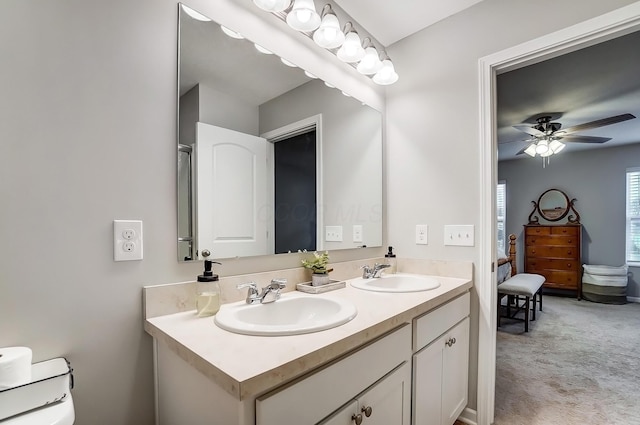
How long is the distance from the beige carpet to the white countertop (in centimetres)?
136

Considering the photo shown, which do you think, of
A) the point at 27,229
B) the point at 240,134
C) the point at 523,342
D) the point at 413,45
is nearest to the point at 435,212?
the point at 413,45

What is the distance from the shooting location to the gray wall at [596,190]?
15.3ft

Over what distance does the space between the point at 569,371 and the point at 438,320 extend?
1.86 meters

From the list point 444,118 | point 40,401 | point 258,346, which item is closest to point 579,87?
point 444,118

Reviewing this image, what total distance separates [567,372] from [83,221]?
320 cm

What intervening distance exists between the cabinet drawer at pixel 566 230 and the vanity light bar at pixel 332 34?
4.60 meters

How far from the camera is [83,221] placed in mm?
886

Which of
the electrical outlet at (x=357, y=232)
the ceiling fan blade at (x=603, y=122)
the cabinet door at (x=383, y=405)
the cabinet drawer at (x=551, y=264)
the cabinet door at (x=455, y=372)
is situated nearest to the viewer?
the cabinet door at (x=383, y=405)

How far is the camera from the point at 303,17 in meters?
1.38

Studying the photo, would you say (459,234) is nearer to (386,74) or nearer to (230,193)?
(386,74)

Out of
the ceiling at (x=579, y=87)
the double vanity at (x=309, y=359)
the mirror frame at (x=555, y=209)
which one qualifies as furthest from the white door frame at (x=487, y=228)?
the mirror frame at (x=555, y=209)

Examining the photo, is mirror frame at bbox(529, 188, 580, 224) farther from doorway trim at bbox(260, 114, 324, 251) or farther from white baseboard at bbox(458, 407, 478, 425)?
doorway trim at bbox(260, 114, 324, 251)

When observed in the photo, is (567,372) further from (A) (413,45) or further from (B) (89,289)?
(B) (89,289)

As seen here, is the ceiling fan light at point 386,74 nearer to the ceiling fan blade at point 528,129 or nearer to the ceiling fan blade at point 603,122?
the ceiling fan blade at point 528,129
